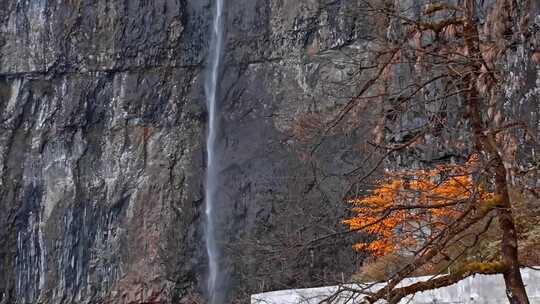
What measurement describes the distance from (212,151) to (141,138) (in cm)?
220

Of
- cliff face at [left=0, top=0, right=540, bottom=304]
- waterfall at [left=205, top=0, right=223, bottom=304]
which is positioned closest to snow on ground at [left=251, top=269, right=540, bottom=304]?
cliff face at [left=0, top=0, right=540, bottom=304]

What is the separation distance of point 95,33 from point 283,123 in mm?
6659

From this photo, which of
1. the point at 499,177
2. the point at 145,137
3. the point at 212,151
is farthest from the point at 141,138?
the point at 499,177

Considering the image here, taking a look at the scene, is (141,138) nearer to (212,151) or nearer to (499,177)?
(212,151)

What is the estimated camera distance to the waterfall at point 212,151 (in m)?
22.1

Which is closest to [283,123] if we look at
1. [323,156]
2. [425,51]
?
[323,156]

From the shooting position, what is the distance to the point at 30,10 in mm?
24609

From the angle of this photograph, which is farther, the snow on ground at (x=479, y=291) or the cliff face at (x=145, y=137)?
the cliff face at (x=145, y=137)

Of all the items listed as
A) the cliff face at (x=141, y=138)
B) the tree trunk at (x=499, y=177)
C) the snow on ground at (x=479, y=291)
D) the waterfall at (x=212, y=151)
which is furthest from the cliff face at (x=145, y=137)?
the tree trunk at (x=499, y=177)

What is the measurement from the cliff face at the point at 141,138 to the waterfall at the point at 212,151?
24 cm

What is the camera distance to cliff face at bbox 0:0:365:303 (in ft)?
72.9

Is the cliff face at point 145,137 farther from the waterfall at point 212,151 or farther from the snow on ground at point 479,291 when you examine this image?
the snow on ground at point 479,291

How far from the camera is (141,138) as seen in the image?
23438 mm

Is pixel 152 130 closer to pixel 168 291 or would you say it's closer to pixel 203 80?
pixel 203 80
